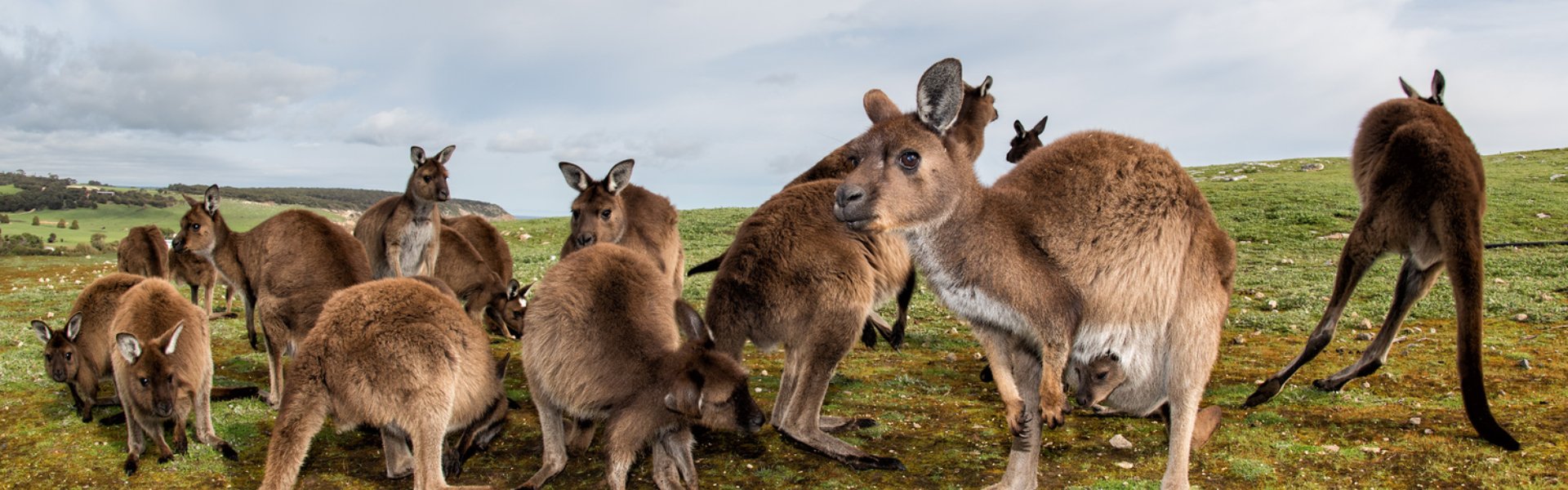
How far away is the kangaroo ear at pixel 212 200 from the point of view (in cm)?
970

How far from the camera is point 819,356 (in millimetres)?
5793

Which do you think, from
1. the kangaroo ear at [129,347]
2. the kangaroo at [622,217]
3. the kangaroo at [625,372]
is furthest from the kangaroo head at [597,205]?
the kangaroo ear at [129,347]

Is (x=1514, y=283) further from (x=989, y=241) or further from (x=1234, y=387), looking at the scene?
(x=989, y=241)

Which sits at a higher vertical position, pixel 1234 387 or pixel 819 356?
pixel 819 356

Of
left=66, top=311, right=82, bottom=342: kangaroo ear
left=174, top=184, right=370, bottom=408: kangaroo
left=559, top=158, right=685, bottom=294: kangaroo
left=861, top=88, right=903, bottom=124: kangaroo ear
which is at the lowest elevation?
left=66, top=311, right=82, bottom=342: kangaroo ear

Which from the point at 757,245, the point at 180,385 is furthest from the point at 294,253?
the point at 757,245

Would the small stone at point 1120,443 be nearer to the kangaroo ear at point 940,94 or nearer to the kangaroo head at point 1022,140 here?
the kangaroo ear at point 940,94

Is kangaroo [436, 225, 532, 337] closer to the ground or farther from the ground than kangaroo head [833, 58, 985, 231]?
closer to the ground

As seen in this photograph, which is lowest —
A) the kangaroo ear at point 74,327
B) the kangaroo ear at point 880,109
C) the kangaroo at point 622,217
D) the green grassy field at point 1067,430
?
the green grassy field at point 1067,430

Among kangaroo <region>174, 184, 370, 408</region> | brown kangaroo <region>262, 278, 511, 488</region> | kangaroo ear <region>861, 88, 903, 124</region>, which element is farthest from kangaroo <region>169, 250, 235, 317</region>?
kangaroo ear <region>861, 88, 903, 124</region>

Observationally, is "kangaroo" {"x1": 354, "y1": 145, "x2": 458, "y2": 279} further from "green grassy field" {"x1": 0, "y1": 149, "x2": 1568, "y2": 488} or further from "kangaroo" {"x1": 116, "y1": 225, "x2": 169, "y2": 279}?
"kangaroo" {"x1": 116, "y1": 225, "x2": 169, "y2": 279}

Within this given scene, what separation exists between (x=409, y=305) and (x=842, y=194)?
9.55ft

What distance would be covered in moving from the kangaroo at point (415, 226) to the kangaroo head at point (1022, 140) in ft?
24.6

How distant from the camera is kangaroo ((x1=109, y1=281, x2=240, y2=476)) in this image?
6.22 m
